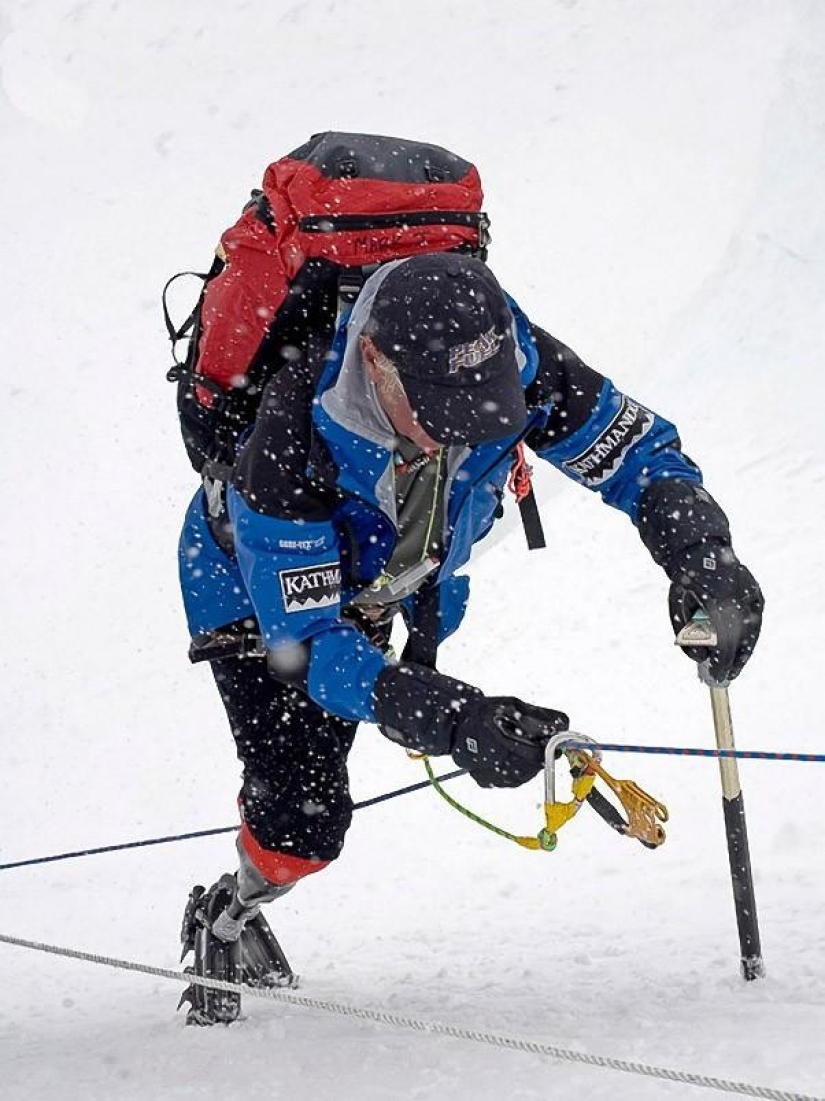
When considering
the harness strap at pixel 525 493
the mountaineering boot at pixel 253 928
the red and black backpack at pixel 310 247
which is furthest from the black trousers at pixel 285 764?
the harness strap at pixel 525 493

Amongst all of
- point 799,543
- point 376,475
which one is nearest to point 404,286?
point 376,475

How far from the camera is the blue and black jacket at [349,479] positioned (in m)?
3.11

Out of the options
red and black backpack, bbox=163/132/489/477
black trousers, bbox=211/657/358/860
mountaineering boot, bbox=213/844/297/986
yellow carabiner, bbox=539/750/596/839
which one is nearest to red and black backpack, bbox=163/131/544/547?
red and black backpack, bbox=163/132/489/477

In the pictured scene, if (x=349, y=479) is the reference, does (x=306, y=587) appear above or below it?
below

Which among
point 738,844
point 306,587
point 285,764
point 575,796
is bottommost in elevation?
point 738,844

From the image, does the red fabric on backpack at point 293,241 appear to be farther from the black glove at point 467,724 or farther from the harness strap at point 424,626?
the black glove at point 467,724

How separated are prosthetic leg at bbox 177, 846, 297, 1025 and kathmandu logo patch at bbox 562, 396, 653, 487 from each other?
156cm

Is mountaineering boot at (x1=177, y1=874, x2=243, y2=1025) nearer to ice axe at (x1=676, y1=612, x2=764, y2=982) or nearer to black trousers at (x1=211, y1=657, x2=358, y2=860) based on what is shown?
black trousers at (x1=211, y1=657, x2=358, y2=860)

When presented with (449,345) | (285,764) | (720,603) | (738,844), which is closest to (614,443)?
(720,603)

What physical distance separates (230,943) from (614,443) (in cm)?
205

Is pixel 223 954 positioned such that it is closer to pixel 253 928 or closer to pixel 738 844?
pixel 253 928

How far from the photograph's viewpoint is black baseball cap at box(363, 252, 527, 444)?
9.59 feet

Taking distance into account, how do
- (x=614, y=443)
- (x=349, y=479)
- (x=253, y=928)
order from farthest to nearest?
1. (x=253, y=928)
2. (x=614, y=443)
3. (x=349, y=479)

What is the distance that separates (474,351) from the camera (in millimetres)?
2957
